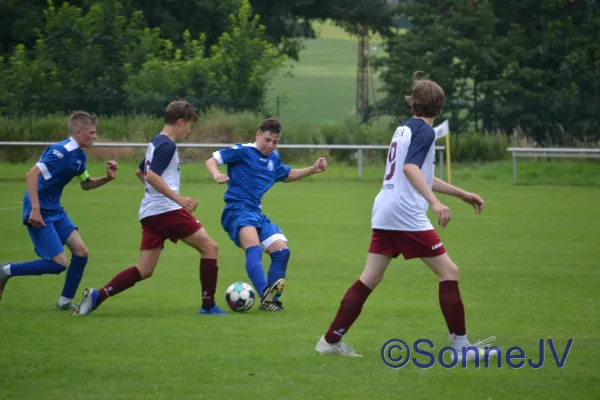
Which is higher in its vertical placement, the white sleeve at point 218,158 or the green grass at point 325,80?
the white sleeve at point 218,158

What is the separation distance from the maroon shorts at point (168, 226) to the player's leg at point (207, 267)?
9 cm

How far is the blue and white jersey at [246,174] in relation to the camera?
32.7 ft

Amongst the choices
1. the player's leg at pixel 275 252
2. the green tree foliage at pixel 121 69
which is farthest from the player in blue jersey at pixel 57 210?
the green tree foliage at pixel 121 69

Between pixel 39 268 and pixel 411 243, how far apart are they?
11.5 ft

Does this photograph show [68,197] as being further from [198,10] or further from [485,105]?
[198,10]

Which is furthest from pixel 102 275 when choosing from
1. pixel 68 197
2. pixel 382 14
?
pixel 382 14

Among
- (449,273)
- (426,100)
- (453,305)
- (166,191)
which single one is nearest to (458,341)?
(453,305)

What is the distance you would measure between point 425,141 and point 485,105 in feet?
90.6

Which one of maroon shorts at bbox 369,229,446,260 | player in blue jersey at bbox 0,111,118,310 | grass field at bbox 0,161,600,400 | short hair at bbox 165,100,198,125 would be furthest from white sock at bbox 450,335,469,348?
player in blue jersey at bbox 0,111,118,310

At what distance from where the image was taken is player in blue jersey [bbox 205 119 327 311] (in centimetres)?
981

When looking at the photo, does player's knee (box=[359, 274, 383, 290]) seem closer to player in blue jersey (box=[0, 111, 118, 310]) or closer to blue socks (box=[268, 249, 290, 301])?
blue socks (box=[268, 249, 290, 301])

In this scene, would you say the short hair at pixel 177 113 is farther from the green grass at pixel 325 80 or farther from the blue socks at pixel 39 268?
the green grass at pixel 325 80

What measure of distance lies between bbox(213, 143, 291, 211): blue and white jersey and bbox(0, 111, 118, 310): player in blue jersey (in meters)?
1.04

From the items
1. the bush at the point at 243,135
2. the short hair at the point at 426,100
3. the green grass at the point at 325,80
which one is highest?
the short hair at the point at 426,100
